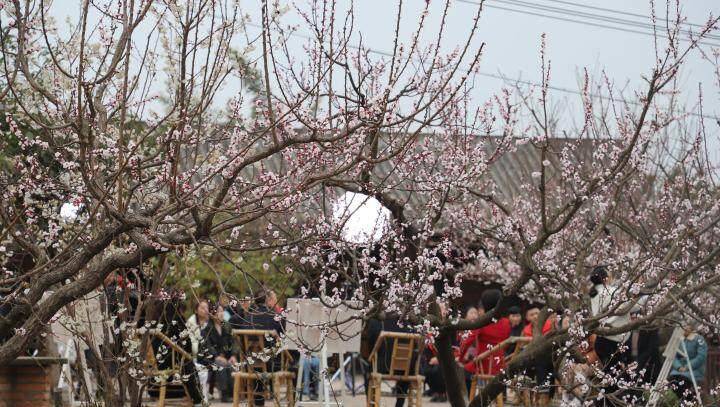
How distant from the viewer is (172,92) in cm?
624

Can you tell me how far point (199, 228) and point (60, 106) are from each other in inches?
33.6

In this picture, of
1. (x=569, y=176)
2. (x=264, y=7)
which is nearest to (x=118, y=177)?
(x=264, y=7)

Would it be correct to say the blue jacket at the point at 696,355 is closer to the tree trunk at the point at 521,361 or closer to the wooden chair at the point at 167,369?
the tree trunk at the point at 521,361

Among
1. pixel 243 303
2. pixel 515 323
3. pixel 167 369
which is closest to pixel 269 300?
pixel 243 303

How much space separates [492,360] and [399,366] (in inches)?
37.3

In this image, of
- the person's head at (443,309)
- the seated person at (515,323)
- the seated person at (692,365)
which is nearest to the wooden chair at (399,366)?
the person's head at (443,309)

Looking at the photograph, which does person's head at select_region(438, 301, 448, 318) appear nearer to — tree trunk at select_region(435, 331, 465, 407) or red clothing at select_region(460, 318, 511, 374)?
tree trunk at select_region(435, 331, 465, 407)

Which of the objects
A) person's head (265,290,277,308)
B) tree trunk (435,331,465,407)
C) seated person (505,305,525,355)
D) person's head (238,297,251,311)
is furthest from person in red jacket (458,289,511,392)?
person's head (238,297,251,311)

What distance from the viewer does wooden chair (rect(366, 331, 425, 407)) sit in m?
10.0

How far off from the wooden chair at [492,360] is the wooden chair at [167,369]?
292cm

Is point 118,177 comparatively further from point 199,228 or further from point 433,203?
point 433,203

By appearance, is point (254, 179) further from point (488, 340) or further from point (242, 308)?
point (488, 340)

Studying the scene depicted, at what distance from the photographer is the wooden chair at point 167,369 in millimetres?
7168

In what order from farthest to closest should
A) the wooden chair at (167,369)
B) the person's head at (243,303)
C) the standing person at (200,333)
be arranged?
the standing person at (200,333), the wooden chair at (167,369), the person's head at (243,303)
